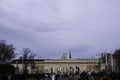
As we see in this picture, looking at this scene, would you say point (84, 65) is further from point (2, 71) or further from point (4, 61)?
point (2, 71)

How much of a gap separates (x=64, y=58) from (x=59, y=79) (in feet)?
353

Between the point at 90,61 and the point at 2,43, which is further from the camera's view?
the point at 90,61

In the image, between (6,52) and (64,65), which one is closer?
(6,52)

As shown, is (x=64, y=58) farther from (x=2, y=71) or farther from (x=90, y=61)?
(x=2, y=71)

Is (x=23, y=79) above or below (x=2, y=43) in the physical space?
below

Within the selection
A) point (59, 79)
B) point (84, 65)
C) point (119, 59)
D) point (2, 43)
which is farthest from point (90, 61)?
point (59, 79)

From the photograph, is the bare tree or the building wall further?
the building wall

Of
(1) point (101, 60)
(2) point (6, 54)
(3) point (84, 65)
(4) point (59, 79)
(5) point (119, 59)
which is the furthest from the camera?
(3) point (84, 65)

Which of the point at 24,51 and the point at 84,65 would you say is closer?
the point at 24,51

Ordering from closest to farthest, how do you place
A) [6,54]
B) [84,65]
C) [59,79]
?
1. [59,79]
2. [6,54]
3. [84,65]

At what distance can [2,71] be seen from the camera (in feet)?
233

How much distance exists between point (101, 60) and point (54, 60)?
1002 inches

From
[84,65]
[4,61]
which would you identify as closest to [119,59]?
[4,61]

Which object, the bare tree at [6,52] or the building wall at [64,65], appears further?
the building wall at [64,65]
